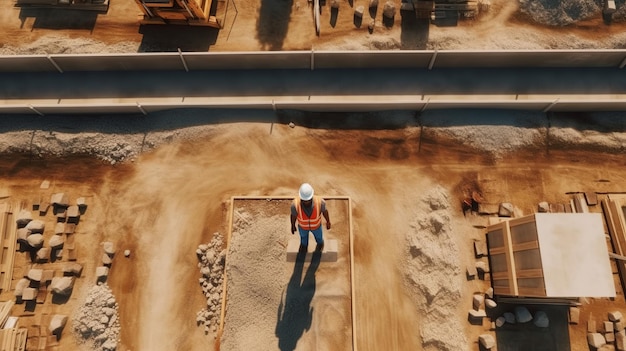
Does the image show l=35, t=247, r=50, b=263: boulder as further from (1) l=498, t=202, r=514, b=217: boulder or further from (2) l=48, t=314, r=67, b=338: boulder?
(1) l=498, t=202, r=514, b=217: boulder

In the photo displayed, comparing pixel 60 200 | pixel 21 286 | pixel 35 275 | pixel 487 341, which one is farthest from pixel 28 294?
pixel 487 341

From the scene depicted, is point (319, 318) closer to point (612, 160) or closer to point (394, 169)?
point (394, 169)

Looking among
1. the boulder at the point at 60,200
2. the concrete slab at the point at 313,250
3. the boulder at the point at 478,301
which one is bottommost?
the boulder at the point at 478,301

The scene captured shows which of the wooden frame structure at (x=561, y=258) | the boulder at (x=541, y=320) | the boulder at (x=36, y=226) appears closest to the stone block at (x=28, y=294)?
the boulder at (x=36, y=226)

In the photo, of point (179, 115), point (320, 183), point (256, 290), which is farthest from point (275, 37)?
point (256, 290)

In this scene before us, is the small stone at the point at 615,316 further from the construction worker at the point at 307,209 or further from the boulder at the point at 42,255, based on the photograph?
the boulder at the point at 42,255

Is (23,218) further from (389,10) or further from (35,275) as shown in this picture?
(389,10)

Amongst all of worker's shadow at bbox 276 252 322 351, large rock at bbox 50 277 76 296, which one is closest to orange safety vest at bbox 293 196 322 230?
worker's shadow at bbox 276 252 322 351
